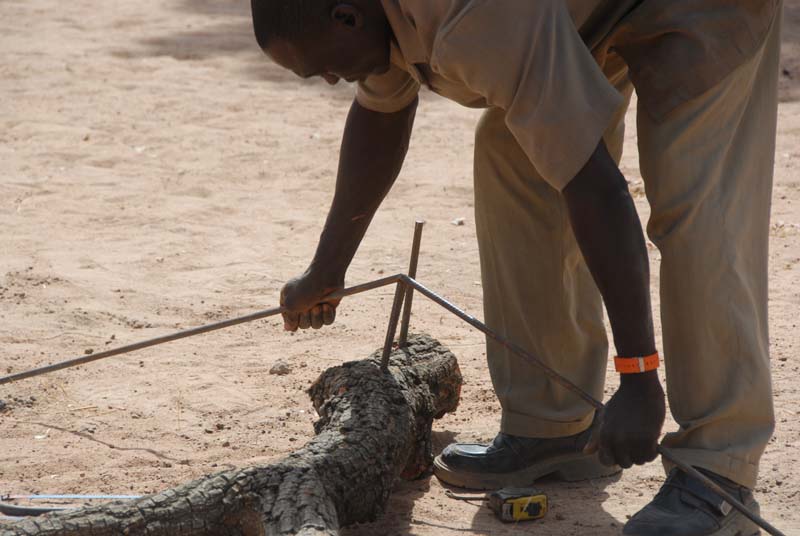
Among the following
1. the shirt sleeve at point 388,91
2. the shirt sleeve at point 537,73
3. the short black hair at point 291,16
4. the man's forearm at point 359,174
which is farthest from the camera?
the man's forearm at point 359,174

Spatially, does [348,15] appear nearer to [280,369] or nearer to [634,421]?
[634,421]

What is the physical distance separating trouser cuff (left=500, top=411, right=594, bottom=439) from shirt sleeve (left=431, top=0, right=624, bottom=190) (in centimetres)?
99

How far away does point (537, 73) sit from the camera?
2.00 m

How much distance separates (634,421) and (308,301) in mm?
1002

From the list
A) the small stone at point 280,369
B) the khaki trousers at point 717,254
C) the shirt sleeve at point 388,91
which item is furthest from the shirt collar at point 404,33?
the small stone at point 280,369

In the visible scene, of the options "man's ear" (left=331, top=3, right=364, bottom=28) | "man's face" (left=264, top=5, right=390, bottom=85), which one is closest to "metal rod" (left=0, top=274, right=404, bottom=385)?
"man's face" (left=264, top=5, right=390, bottom=85)

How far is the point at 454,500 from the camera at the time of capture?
9.37ft

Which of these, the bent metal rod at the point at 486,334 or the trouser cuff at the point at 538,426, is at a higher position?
the bent metal rod at the point at 486,334

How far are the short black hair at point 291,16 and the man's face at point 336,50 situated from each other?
0.02 meters

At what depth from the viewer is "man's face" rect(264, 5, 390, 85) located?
2.16 metres

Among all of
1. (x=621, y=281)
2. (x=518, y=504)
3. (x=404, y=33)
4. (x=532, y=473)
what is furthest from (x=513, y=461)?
(x=404, y=33)

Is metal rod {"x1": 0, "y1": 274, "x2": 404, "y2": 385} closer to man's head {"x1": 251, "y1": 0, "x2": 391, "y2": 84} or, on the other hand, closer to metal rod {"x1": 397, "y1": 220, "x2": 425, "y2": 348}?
metal rod {"x1": 397, "y1": 220, "x2": 425, "y2": 348}

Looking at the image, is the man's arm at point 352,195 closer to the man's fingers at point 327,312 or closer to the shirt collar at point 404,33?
the man's fingers at point 327,312

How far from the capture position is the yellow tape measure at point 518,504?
266 cm
